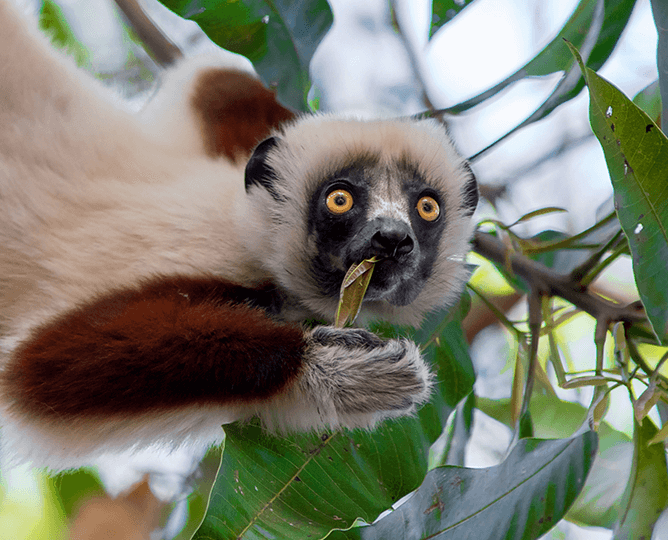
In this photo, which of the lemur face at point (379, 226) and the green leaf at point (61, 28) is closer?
the lemur face at point (379, 226)

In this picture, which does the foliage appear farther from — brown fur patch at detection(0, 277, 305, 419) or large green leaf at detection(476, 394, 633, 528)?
large green leaf at detection(476, 394, 633, 528)

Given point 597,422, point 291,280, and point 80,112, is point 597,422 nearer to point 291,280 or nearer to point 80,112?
point 291,280

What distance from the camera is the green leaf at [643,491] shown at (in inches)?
67.4

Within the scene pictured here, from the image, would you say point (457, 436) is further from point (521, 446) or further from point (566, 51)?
point (566, 51)

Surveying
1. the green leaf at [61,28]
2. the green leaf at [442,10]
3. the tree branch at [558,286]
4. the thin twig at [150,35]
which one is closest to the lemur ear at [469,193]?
the tree branch at [558,286]

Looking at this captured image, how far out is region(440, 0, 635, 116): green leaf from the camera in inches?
80.3

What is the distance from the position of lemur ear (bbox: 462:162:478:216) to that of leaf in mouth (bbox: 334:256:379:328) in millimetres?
739

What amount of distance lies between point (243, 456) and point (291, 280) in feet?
1.96

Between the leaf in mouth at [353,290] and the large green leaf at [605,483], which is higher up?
→ the leaf in mouth at [353,290]

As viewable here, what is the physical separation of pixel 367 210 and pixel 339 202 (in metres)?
0.10

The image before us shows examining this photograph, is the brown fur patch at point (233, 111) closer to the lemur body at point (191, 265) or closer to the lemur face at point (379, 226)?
the lemur body at point (191, 265)

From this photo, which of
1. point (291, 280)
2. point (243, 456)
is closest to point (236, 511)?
point (243, 456)

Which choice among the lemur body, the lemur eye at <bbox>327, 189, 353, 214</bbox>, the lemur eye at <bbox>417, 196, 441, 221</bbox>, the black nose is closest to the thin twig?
the lemur body

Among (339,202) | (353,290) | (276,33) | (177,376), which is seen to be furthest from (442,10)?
(177,376)
